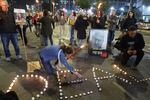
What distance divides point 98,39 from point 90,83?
3534 millimetres

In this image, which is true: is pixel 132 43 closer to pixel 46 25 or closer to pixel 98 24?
pixel 98 24

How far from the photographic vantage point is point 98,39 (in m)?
9.47

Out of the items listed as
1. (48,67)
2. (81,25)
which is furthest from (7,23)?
(81,25)

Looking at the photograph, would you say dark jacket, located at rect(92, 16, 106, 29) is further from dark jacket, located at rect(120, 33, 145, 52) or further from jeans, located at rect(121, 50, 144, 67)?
jeans, located at rect(121, 50, 144, 67)

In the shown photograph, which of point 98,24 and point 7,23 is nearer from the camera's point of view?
point 7,23

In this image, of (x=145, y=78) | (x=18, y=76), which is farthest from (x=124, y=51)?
(x=18, y=76)

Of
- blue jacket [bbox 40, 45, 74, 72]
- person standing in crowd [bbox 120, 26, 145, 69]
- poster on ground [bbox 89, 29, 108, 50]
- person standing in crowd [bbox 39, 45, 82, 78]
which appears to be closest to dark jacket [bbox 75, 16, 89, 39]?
poster on ground [bbox 89, 29, 108, 50]

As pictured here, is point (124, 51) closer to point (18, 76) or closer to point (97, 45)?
point (97, 45)

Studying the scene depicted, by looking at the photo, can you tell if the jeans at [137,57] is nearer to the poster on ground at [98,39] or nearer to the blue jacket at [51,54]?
the poster on ground at [98,39]

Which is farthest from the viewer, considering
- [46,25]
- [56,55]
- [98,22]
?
[98,22]

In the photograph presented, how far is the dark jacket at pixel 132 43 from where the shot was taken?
25.3 ft

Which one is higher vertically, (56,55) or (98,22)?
(98,22)

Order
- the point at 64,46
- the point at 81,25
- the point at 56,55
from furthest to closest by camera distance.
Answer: the point at 81,25 < the point at 56,55 < the point at 64,46

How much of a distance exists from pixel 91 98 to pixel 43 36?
5291 millimetres
